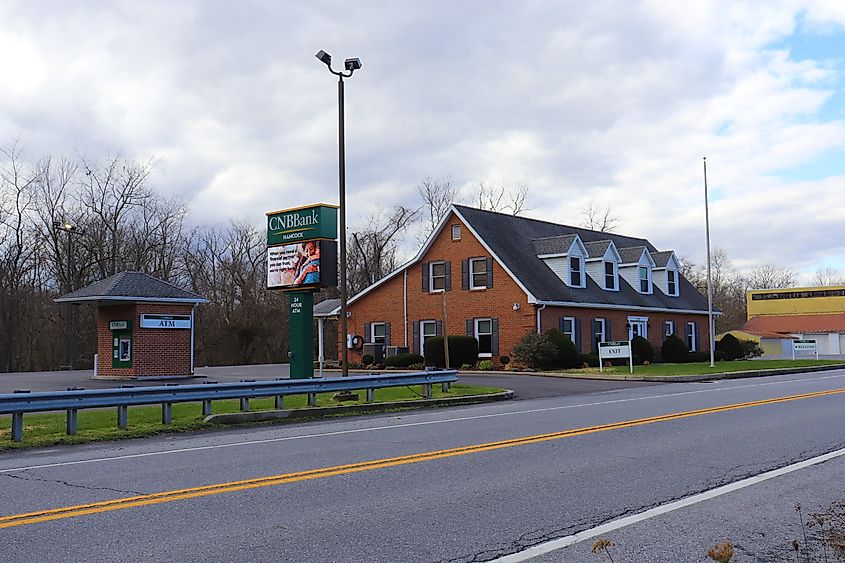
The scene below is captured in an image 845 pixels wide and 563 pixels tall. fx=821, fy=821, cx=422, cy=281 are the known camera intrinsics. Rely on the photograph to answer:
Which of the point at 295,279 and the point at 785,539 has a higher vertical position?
the point at 295,279

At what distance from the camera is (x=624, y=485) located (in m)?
8.66

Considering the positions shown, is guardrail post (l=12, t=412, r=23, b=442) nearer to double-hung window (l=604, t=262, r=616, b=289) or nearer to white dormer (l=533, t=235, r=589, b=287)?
white dormer (l=533, t=235, r=589, b=287)

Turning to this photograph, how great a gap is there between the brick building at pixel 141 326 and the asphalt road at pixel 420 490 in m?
17.9

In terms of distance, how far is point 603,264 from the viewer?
43031mm

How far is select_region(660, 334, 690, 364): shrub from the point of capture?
144ft

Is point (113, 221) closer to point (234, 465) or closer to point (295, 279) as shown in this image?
point (295, 279)

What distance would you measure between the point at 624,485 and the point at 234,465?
465 cm

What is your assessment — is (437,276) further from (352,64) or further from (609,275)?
(352,64)

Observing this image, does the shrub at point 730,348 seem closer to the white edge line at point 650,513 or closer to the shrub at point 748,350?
the shrub at point 748,350

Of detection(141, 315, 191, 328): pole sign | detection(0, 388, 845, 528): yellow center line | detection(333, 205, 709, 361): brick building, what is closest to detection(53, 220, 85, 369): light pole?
detection(141, 315, 191, 328): pole sign

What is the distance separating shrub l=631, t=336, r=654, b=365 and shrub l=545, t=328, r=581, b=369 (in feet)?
19.1

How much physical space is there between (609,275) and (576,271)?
3216 millimetres

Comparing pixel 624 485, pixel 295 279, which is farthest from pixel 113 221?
pixel 624 485

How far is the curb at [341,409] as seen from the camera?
15.6 meters
